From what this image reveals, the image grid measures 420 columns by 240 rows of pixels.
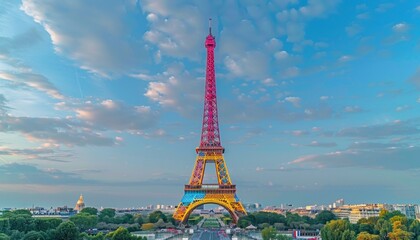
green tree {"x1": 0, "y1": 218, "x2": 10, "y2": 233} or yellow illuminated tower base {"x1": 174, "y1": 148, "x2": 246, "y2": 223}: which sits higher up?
yellow illuminated tower base {"x1": 174, "y1": 148, "x2": 246, "y2": 223}

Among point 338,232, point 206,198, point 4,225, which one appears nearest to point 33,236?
point 4,225

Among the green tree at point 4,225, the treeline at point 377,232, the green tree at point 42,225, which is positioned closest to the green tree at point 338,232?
the treeline at point 377,232

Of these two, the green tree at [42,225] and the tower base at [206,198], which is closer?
the green tree at [42,225]

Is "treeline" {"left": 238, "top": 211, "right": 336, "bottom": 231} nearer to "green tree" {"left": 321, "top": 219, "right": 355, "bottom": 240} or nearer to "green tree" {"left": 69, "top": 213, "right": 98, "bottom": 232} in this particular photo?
"green tree" {"left": 321, "top": 219, "right": 355, "bottom": 240}

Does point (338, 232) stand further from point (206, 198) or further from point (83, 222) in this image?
point (83, 222)

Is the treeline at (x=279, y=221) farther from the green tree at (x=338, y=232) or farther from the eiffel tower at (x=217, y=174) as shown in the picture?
the green tree at (x=338, y=232)

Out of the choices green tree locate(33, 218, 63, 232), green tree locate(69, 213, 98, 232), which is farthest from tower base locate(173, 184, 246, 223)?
green tree locate(33, 218, 63, 232)

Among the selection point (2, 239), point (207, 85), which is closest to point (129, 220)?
point (207, 85)

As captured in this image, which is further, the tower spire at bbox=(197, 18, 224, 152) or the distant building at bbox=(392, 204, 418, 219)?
the distant building at bbox=(392, 204, 418, 219)
